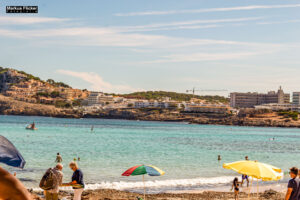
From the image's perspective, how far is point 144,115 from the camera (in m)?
189

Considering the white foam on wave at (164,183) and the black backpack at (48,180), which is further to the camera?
the white foam on wave at (164,183)

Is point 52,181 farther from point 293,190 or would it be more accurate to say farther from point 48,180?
point 293,190

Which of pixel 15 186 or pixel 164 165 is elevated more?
pixel 15 186

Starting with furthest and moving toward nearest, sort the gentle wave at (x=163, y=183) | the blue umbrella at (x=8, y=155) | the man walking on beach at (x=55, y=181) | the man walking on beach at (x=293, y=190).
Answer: the gentle wave at (x=163, y=183) → the man walking on beach at (x=55, y=181) → the man walking on beach at (x=293, y=190) → the blue umbrella at (x=8, y=155)

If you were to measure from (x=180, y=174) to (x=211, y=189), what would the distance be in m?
5.50

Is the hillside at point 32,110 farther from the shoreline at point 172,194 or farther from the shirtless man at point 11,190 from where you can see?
the shirtless man at point 11,190

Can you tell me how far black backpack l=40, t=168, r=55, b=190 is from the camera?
8.83 m

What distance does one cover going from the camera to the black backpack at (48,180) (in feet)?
29.0

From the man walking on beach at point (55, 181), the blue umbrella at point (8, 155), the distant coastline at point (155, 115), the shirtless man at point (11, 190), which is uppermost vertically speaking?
the shirtless man at point (11, 190)

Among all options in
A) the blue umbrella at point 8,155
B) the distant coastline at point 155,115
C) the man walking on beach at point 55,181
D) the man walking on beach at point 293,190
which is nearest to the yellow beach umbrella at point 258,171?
the man walking on beach at point 293,190

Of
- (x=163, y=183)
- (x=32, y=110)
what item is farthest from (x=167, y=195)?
(x=32, y=110)

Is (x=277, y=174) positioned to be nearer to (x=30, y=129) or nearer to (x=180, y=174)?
(x=180, y=174)

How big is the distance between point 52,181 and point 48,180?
0.29 ft

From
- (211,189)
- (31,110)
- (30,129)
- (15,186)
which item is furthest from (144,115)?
(15,186)
